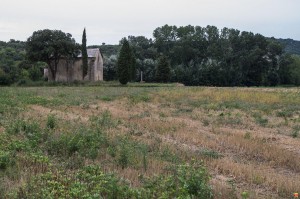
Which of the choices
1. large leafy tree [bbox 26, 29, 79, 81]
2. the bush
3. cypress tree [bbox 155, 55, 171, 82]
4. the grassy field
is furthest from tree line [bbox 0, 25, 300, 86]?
the bush

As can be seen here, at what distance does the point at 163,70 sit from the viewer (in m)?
74.9

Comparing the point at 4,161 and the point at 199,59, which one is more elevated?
the point at 199,59

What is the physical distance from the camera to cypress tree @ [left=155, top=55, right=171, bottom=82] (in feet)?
244

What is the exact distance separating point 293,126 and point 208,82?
65622 mm

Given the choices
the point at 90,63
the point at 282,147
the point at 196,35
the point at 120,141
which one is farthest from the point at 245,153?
the point at 196,35

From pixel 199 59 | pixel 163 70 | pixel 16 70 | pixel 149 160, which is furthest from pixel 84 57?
pixel 149 160

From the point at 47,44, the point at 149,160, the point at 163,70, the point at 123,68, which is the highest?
the point at 47,44

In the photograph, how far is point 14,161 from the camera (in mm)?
8000

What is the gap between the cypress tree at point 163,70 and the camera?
7432cm

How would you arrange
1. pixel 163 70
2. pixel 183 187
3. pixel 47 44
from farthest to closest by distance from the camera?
pixel 163 70
pixel 47 44
pixel 183 187

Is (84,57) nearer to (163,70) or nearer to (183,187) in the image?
(163,70)

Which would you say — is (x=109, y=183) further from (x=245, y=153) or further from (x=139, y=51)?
(x=139, y=51)

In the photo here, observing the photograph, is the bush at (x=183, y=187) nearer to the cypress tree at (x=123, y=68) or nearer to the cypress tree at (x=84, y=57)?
the cypress tree at (x=123, y=68)

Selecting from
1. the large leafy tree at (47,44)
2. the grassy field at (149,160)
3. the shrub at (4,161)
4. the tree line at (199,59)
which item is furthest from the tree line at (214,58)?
the shrub at (4,161)
